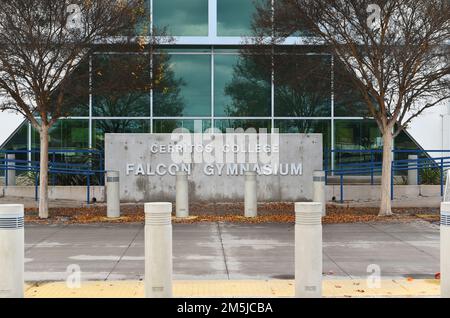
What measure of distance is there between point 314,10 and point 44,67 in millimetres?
6089

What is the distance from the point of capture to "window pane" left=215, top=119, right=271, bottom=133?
73.2 feet

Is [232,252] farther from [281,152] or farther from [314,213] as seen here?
[281,152]

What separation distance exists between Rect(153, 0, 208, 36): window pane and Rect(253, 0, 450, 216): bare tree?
773cm

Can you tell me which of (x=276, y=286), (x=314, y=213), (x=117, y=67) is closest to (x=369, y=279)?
(x=276, y=286)

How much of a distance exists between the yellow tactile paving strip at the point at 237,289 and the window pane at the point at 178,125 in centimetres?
1450

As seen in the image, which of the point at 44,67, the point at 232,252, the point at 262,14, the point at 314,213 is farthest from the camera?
the point at 262,14

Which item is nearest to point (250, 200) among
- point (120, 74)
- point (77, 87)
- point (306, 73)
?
point (306, 73)

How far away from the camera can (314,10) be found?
13.9m

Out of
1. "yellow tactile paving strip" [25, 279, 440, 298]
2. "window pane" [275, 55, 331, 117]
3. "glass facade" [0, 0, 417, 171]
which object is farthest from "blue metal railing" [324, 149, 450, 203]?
"yellow tactile paving strip" [25, 279, 440, 298]

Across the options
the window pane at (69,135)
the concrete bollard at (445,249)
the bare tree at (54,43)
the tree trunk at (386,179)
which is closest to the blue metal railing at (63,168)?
the window pane at (69,135)

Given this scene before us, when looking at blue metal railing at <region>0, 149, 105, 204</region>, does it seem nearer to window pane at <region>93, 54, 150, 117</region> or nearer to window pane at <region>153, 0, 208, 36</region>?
window pane at <region>93, 54, 150, 117</region>

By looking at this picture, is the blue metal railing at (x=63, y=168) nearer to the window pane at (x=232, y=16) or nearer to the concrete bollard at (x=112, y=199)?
the concrete bollard at (x=112, y=199)

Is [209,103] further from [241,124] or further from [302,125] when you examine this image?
[302,125]

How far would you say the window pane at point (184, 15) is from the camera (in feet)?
73.0
